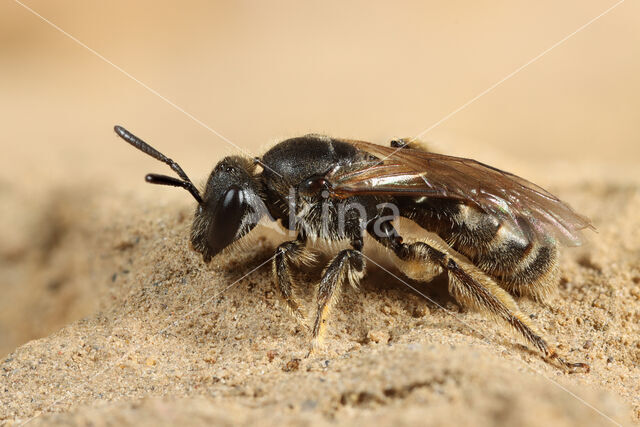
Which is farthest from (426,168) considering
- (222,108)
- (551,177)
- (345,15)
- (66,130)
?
(345,15)

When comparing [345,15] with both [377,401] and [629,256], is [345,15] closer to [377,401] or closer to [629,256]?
[629,256]

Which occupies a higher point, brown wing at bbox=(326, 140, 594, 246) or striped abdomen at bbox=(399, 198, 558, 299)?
brown wing at bbox=(326, 140, 594, 246)

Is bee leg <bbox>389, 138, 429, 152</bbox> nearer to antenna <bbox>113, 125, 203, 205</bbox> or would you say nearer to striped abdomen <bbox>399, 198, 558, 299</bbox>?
striped abdomen <bbox>399, 198, 558, 299</bbox>

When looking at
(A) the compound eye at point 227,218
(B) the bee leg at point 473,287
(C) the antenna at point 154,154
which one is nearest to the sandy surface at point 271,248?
(B) the bee leg at point 473,287

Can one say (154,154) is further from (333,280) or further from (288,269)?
(333,280)

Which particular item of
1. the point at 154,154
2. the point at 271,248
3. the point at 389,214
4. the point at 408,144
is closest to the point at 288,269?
the point at 271,248

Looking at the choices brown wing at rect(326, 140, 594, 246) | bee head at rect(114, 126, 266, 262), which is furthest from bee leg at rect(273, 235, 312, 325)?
brown wing at rect(326, 140, 594, 246)

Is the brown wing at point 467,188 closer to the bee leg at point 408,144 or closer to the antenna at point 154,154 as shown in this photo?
the bee leg at point 408,144
